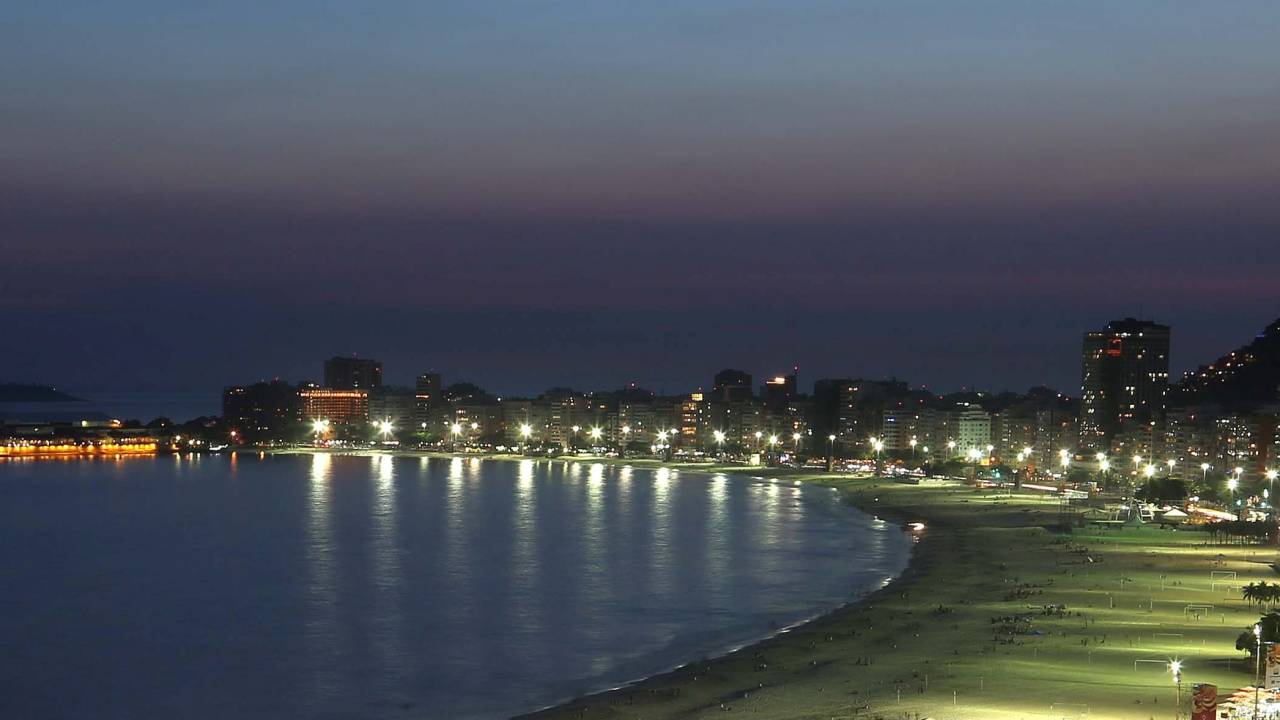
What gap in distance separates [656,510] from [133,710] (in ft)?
145

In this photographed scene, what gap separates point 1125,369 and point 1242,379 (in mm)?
11064

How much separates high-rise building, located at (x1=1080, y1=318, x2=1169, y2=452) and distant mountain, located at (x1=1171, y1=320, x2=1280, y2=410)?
2.59 m

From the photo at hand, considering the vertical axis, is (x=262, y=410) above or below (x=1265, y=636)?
above

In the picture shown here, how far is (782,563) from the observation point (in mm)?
46000

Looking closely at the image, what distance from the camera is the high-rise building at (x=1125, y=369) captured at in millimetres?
134250

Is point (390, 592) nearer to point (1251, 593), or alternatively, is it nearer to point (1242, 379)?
point (1251, 593)

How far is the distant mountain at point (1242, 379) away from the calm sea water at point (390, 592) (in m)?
61.8

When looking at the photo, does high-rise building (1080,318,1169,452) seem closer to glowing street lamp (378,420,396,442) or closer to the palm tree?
glowing street lamp (378,420,396,442)

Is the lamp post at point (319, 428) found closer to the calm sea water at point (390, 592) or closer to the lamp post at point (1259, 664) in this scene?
the calm sea water at point (390, 592)

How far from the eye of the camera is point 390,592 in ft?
132

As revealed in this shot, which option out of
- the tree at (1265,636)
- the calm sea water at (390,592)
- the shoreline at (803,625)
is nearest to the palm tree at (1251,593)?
the tree at (1265,636)

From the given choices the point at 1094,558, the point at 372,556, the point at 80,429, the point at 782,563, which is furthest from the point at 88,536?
the point at 80,429

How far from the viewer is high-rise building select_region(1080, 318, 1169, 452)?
134m

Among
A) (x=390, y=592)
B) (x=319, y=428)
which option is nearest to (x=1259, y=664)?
(x=390, y=592)
